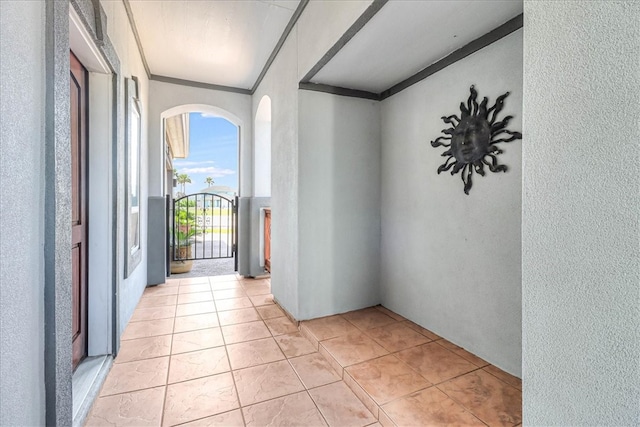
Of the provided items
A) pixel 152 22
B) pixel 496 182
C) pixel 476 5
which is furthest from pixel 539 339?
pixel 152 22

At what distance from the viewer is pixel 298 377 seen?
1955 millimetres

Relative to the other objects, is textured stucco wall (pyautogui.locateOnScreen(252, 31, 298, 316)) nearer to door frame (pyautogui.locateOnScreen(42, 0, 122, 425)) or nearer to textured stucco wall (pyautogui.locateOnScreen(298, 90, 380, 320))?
textured stucco wall (pyautogui.locateOnScreen(298, 90, 380, 320))

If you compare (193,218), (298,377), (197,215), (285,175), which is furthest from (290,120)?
(197,215)

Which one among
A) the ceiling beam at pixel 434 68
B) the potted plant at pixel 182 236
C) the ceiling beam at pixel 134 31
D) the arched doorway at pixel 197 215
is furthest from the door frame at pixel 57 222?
the potted plant at pixel 182 236

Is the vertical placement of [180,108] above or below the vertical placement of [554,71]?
above

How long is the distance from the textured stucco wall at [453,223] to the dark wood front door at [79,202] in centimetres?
241

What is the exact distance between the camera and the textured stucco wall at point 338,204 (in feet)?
8.77

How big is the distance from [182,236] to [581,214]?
5257 mm

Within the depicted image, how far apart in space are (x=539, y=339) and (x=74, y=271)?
2.35m

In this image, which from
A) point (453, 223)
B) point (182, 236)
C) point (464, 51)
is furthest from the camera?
point (182, 236)

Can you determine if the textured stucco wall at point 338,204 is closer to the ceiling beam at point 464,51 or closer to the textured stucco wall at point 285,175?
the textured stucco wall at point 285,175

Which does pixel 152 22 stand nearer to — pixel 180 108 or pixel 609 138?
pixel 180 108

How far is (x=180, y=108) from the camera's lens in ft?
13.4

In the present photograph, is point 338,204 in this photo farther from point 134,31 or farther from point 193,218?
point 193,218
